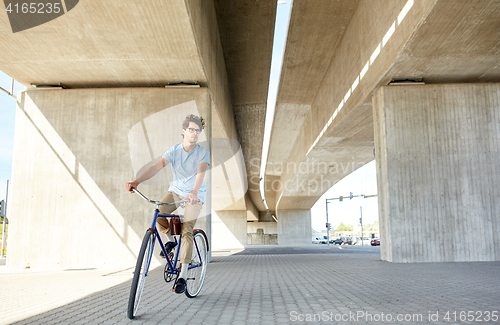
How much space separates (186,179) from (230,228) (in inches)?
1740

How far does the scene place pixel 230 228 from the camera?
4791 centimetres

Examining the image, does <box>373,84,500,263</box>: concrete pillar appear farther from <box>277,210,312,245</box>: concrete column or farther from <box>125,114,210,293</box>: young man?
<box>277,210,312,245</box>: concrete column

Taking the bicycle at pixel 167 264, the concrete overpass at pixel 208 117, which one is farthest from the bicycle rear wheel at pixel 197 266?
the concrete overpass at pixel 208 117

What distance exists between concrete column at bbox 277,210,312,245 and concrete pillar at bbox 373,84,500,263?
36434mm

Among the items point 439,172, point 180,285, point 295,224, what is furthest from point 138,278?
point 295,224

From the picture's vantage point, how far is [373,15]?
10.5m

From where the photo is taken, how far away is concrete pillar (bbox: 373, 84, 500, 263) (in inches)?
421

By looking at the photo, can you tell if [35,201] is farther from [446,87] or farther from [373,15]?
[446,87]

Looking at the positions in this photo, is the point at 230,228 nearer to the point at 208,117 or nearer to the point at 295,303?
the point at 208,117

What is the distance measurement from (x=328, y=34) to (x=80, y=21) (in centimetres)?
805

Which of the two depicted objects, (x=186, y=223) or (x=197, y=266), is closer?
(x=186, y=223)

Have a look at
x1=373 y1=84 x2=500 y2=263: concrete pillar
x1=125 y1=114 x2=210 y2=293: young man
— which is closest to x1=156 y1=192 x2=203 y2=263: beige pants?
x1=125 y1=114 x2=210 y2=293: young man

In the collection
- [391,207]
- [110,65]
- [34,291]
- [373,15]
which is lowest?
[34,291]

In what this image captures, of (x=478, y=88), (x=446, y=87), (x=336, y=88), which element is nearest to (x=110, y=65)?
(x=336, y=88)
